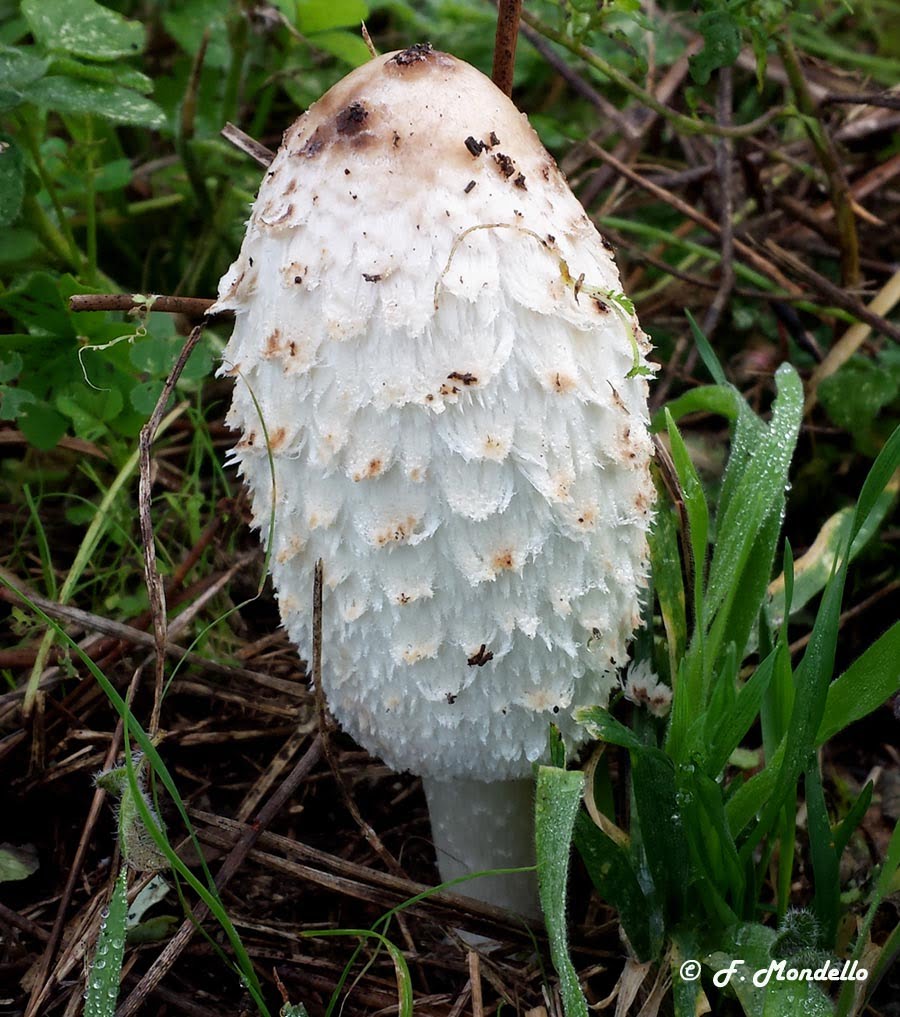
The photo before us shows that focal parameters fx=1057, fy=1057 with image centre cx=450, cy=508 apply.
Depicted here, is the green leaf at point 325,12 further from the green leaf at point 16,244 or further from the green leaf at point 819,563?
the green leaf at point 819,563

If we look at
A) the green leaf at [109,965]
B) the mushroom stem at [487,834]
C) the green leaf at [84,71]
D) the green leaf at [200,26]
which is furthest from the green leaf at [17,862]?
the green leaf at [200,26]

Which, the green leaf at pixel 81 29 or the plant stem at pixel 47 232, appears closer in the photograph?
the green leaf at pixel 81 29

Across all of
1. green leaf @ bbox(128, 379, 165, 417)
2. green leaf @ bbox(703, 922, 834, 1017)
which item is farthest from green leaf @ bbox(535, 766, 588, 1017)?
green leaf @ bbox(128, 379, 165, 417)

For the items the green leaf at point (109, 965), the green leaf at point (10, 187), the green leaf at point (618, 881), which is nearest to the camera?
the green leaf at point (109, 965)

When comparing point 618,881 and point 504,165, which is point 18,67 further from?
point 618,881

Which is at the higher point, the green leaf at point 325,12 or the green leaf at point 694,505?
the green leaf at point 325,12

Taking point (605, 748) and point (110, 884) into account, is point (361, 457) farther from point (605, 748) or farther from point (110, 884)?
point (110, 884)

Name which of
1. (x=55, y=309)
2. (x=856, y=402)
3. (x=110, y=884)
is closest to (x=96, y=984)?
(x=110, y=884)

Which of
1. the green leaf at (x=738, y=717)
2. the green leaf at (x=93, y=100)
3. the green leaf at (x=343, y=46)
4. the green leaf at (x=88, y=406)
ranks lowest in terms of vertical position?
the green leaf at (x=88, y=406)
